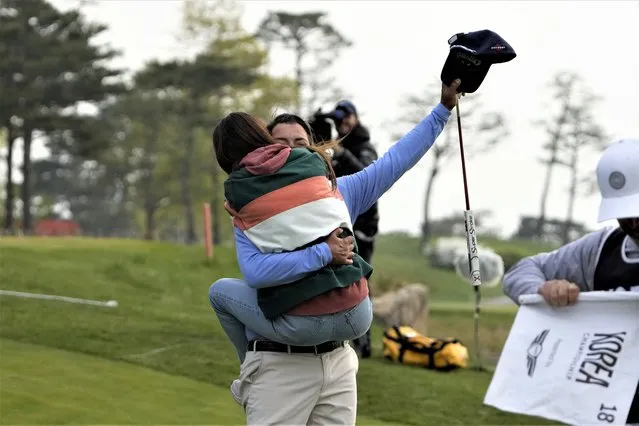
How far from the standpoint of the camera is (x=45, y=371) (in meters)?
6.52

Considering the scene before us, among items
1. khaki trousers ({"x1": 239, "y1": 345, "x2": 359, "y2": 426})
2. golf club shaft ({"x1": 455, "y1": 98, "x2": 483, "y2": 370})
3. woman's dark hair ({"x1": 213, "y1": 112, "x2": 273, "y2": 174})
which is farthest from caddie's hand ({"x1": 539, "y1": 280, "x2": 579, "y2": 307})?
woman's dark hair ({"x1": 213, "y1": 112, "x2": 273, "y2": 174})

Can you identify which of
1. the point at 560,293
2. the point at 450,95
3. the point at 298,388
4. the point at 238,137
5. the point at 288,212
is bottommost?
the point at 298,388

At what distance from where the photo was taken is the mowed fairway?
225 inches

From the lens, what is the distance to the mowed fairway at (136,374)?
5.72 metres

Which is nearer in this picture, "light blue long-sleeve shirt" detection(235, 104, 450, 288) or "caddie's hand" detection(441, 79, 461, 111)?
"light blue long-sleeve shirt" detection(235, 104, 450, 288)

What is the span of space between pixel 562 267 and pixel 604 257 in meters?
0.15

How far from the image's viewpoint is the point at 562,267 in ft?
10.0

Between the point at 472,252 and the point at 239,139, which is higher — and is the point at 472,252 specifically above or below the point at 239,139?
below

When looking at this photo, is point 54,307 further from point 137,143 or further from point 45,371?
point 137,143

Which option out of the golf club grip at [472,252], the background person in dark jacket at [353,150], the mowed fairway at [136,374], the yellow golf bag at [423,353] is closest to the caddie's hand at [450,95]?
the golf club grip at [472,252]

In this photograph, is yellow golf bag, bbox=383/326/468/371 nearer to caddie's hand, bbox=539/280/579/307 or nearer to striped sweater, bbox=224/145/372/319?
caddie's hand, bbox=539/280/579/307

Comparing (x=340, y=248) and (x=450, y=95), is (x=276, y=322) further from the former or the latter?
(x=450, y=95)

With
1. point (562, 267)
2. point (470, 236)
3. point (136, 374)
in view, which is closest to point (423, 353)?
point (136, 374)

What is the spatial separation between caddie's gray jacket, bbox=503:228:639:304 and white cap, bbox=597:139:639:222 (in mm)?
255
